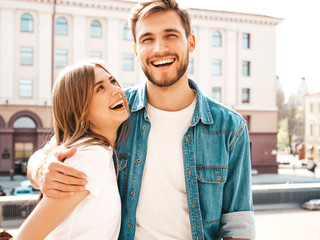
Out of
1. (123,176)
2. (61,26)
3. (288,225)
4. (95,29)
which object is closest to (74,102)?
(123,176)

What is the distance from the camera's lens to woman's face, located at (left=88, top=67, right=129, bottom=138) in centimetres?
225

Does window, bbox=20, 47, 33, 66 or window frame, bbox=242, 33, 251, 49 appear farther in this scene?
window frame, bbox=242, 33, 251, 49

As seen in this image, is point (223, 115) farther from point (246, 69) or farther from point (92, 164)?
point (246, 69)

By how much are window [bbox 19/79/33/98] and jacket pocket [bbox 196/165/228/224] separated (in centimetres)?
2480

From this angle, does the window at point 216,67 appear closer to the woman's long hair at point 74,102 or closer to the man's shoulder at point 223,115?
the man's shoulder at point 223,115

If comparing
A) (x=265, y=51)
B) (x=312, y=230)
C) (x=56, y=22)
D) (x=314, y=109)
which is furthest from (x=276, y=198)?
(x=314, y=109)

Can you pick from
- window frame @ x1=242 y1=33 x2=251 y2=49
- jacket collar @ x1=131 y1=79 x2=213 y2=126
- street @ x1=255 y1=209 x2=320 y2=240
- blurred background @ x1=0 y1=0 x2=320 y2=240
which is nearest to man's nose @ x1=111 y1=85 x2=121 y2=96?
jacket collar @ x1=131 y1=79 x2=213 y2=126

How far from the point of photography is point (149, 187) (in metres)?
2.35

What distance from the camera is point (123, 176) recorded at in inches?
95.8

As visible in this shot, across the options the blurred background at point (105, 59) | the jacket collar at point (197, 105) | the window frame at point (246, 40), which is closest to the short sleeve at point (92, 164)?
the jacket collar at point (197, 105)

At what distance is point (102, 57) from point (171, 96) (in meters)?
24.8

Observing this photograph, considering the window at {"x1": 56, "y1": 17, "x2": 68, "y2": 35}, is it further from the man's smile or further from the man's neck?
the man's smile

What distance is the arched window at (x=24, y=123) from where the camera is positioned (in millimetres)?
24369

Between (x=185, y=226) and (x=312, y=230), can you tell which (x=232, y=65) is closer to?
Result: (x=312, y=230)
